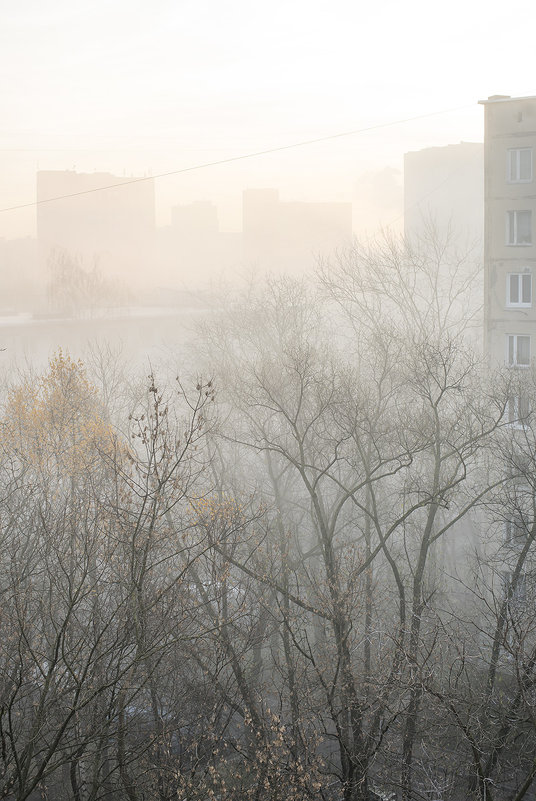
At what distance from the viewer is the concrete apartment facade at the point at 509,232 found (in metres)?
25.2

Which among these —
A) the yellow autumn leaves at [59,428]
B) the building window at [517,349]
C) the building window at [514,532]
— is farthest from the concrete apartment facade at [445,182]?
the yellow autumn leaves at [59,428]

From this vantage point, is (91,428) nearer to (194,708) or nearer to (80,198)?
(194,708)

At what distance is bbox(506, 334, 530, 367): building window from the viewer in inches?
1032

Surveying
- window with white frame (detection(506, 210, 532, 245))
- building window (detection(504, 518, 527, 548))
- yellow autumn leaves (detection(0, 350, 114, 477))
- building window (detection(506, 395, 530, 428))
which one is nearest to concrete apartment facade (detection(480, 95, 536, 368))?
window with white frame (detection(506, 210, 532, 245))

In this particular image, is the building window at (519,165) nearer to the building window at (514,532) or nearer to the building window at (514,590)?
the building window at (514,532)

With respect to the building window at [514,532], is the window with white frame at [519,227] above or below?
above

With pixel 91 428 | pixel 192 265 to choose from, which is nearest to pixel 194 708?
pixel 91 428

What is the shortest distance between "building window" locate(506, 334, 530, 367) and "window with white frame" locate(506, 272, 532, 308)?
1125 millimetres

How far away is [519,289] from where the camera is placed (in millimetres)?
26344

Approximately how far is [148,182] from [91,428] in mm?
35038

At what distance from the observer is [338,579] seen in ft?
45.1

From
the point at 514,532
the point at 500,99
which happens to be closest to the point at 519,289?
the point at 500,99

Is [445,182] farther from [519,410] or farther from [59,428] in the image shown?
[59,428]

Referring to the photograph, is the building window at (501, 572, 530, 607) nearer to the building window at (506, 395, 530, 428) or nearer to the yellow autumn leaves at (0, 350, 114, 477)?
the building window at (506, 395, 530, 428)
